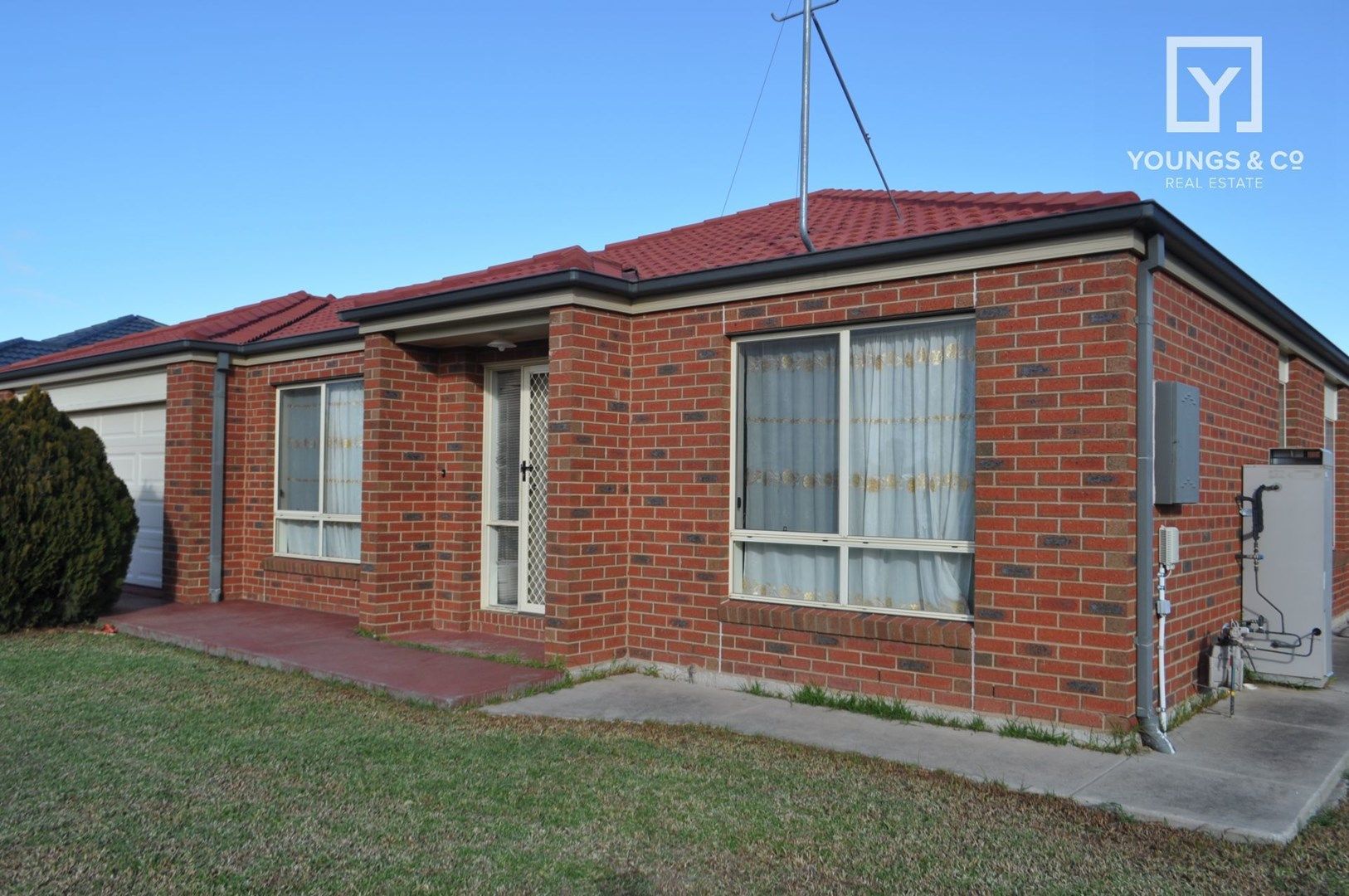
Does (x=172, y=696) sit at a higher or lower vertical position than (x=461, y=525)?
lower

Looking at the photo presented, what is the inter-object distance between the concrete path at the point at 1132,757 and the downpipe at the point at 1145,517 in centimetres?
28

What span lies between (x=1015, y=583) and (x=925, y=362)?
1.52 meters

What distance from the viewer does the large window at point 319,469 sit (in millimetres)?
10500

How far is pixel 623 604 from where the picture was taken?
7.88 meters

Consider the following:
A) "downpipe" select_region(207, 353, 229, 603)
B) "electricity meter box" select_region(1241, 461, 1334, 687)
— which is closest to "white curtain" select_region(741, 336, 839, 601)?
"electricity meter box" select_region(1241, 461, 1334, 687)

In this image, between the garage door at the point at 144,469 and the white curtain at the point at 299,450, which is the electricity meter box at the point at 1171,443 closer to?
the white curtain at the point at 299,450

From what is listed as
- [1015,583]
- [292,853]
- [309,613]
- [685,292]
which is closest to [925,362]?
[1015,583]

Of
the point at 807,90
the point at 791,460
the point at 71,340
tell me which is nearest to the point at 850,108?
the point at 807,90

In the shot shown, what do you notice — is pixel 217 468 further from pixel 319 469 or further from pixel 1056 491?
pixel 1056 491

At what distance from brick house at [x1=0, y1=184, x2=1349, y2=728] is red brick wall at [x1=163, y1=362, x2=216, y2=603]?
3 centimetres

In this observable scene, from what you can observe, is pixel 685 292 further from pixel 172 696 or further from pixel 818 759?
pixel 172 696

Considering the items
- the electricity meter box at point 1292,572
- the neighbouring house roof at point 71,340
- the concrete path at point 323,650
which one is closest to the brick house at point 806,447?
the electricity meter box at point 1292,572

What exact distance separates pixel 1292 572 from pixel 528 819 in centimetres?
593

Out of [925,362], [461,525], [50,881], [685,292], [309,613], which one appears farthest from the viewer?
[309,613]
